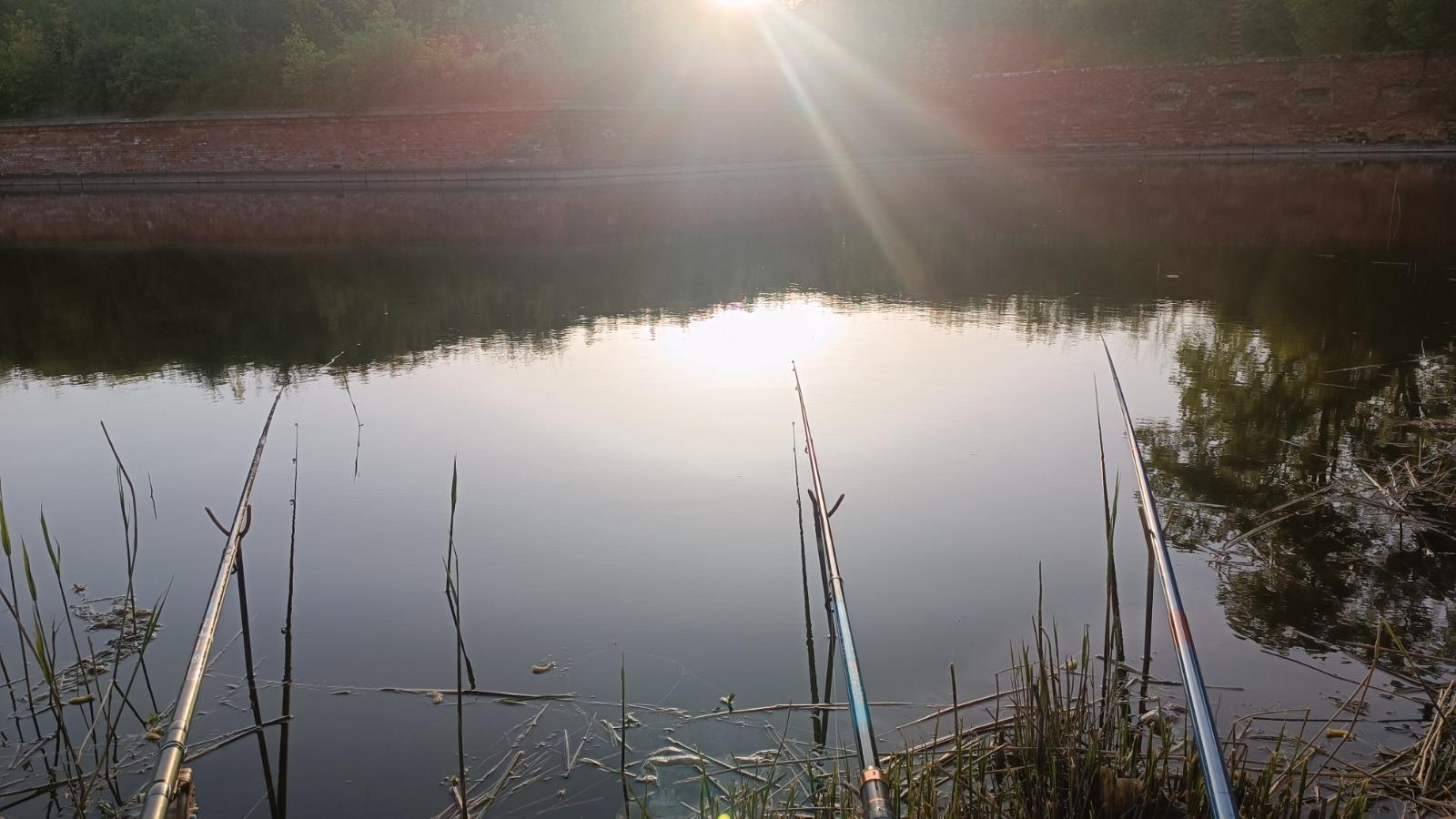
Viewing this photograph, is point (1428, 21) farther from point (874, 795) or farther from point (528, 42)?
point (874, 795)

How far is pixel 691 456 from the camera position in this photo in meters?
5.54

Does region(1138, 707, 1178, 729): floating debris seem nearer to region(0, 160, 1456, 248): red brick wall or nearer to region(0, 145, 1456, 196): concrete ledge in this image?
region(0, 160, 1456, 248): red brick wall

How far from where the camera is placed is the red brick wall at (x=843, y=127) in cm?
2492

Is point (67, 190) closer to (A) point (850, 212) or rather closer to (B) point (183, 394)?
(A) point (850, 212)

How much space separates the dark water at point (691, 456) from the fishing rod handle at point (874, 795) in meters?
1.21

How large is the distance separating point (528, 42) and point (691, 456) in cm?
2361

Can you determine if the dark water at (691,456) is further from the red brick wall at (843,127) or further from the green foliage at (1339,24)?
the green foliage at (1339,24)

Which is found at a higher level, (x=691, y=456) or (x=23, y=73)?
(x=23, y=73)

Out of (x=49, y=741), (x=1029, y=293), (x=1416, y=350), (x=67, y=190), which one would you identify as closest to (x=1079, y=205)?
(x=1029, y=293)

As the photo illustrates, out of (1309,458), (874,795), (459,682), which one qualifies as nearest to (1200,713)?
(874,795)

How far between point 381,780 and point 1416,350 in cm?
677

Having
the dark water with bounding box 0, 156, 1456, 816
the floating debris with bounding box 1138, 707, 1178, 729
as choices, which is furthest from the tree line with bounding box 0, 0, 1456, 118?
the floating debris with bounding box 1138, 707, 1178, 729

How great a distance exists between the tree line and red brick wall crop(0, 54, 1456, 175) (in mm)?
1102

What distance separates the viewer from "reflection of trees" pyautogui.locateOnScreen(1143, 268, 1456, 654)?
3.69 metres
